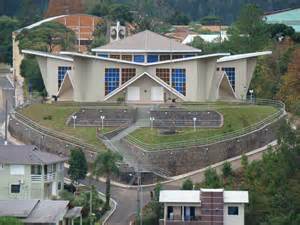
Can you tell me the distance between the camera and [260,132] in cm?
6338

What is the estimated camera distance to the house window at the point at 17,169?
178 feet

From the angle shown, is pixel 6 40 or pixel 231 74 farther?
pixel 6 40

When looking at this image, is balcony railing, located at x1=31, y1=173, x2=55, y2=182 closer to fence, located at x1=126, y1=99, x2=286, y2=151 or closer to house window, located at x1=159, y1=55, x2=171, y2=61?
fence, located at x1=126, y1=99, x2=286, y2=151

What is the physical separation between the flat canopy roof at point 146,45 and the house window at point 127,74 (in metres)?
1.33

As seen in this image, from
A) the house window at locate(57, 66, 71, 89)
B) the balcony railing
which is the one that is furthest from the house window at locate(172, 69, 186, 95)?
the balcony railing

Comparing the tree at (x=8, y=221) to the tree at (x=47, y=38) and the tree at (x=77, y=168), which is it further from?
the tree at (x=47, y=38)

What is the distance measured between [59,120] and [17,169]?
445 inches

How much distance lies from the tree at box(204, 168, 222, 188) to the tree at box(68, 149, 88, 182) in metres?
4.18

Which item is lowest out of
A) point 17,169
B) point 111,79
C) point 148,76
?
point 17,169

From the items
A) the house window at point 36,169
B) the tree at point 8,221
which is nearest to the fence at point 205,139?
the house window at point 36,169

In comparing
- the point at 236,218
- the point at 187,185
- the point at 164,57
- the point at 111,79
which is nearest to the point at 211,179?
the point at 187,185

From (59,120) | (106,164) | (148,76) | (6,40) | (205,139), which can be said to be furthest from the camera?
(6,40)

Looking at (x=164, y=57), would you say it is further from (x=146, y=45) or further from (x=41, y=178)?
(x=41, y=178)

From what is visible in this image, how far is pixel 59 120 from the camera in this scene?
65.6 m
